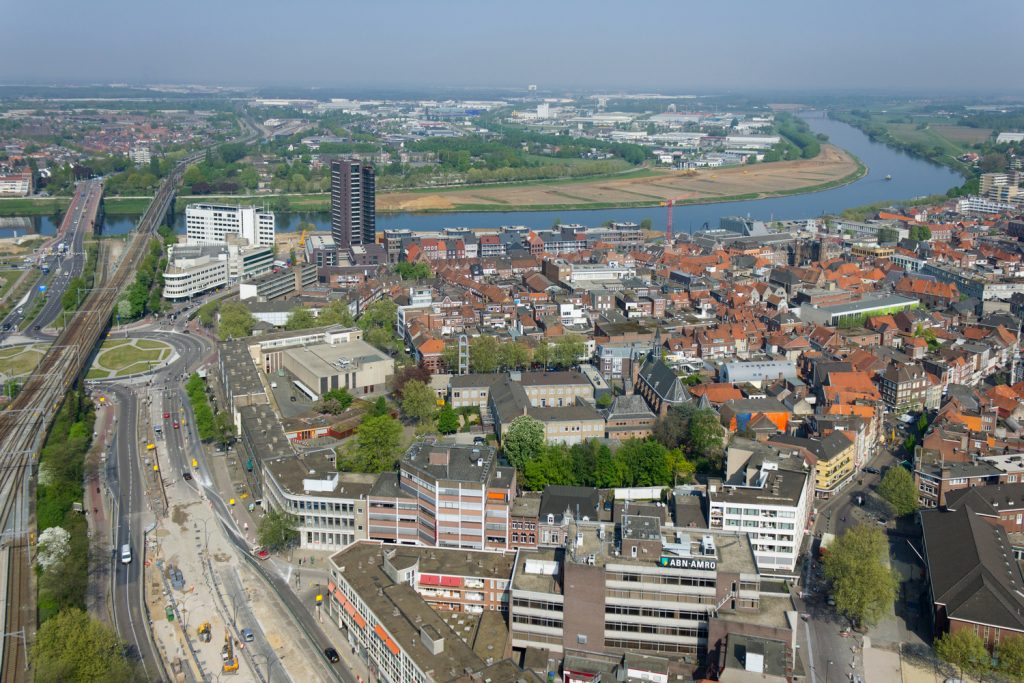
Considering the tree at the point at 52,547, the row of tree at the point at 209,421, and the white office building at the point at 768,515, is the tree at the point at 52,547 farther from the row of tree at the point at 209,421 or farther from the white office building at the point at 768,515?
the white office building at the point at 768,515

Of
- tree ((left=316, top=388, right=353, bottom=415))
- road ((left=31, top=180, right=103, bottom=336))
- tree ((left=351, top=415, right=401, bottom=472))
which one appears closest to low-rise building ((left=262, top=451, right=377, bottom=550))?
tree ((left=351, top=415, right=401, bottom=472))

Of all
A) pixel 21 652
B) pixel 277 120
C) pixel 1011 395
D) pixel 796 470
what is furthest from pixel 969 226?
pixel 277 120

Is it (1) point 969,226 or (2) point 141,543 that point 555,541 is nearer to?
(2) point 141,543

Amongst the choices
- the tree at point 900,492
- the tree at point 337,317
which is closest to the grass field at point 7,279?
the tree at point 337,317

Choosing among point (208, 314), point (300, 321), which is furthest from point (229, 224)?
point (300, 321)

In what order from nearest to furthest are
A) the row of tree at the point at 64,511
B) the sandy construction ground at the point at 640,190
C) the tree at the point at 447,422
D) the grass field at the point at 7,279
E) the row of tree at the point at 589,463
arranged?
the row of tree at the point at 64,511 < the row of tree at the point at 589,463 < the tree at the point at 447,422 < the grass field at the point at 7,279 < the sandy construction ground at the point at 640,190
